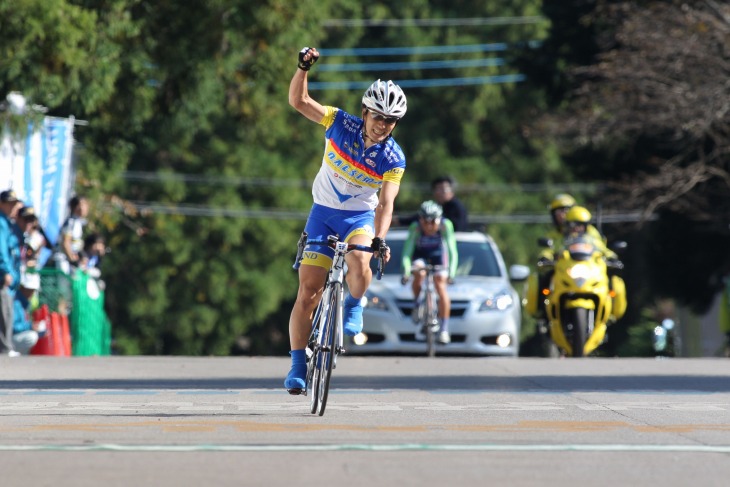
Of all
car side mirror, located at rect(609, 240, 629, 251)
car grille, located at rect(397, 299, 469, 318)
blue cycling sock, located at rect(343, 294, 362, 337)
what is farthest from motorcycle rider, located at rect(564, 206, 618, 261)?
blue cycling sock, located at rect(343, 294, 362, 337)

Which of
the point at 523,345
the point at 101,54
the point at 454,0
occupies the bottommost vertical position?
the point at 523,345

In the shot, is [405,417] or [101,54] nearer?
[405,417]

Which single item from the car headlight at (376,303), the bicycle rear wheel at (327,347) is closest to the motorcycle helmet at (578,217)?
the car headlight at (376,303)

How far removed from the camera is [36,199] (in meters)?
23.3

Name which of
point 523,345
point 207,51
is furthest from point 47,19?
point 523,345

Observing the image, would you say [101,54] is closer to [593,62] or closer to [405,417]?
[593,62]

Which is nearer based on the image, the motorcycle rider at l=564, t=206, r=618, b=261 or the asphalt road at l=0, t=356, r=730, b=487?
the asphalt road at l=0, t=356, r=730, b=487

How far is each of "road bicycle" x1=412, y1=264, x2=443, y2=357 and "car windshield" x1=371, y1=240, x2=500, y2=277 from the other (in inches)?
45.8

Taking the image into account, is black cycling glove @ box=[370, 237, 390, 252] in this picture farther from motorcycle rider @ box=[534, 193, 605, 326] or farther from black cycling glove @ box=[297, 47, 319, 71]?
motorcycle rider @ box=[534, 193, 605, 326]

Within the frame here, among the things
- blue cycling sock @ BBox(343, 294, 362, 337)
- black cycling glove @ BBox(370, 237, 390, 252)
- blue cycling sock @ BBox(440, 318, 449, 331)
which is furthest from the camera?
blue cycling sock @ BBox(440, 318, 449, 331)

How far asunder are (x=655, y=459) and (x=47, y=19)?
56.8 ft

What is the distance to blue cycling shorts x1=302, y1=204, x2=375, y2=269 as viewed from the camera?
11555 mm

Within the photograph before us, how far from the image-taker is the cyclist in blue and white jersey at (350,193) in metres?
11.4

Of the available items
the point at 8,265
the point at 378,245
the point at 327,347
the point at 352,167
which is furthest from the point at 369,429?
the point at 8,265
